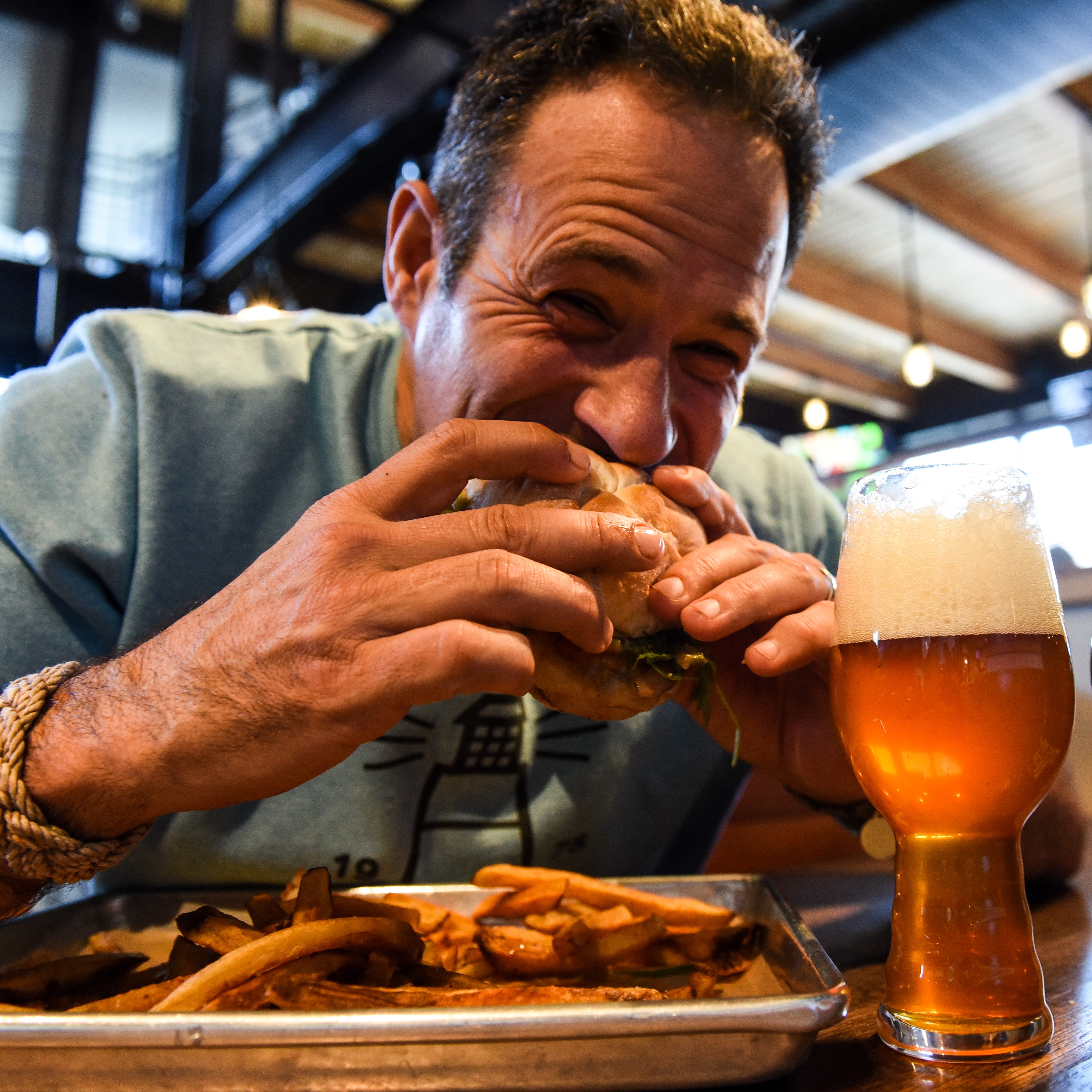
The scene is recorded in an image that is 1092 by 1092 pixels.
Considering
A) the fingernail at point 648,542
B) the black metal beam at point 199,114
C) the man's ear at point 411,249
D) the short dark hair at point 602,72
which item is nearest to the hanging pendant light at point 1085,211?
the short dark hair at point 602,72

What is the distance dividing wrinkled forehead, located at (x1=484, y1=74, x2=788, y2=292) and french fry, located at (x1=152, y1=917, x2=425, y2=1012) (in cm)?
108

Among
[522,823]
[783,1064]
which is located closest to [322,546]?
[783,1064]

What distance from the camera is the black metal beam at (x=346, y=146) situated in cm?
A: 543

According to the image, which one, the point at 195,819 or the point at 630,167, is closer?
the point at 630,167

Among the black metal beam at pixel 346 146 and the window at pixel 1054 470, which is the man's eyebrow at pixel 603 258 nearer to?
the window at pixel 1054 470

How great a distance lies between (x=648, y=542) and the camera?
105 cm

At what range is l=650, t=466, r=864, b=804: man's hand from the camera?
1.13 metres

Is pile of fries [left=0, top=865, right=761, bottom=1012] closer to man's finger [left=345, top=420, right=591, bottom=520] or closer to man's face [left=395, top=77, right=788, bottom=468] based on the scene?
man's finger [left=345, top=420, right=591, bottom=520]

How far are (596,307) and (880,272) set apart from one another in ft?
35.3

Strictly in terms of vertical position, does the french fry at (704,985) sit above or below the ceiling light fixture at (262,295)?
below

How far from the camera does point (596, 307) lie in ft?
4.75

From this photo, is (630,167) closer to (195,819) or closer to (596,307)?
(596,307)

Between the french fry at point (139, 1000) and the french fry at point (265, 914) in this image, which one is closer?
the french fry at point (139, 1000)

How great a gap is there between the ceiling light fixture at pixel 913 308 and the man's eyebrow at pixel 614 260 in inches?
313
